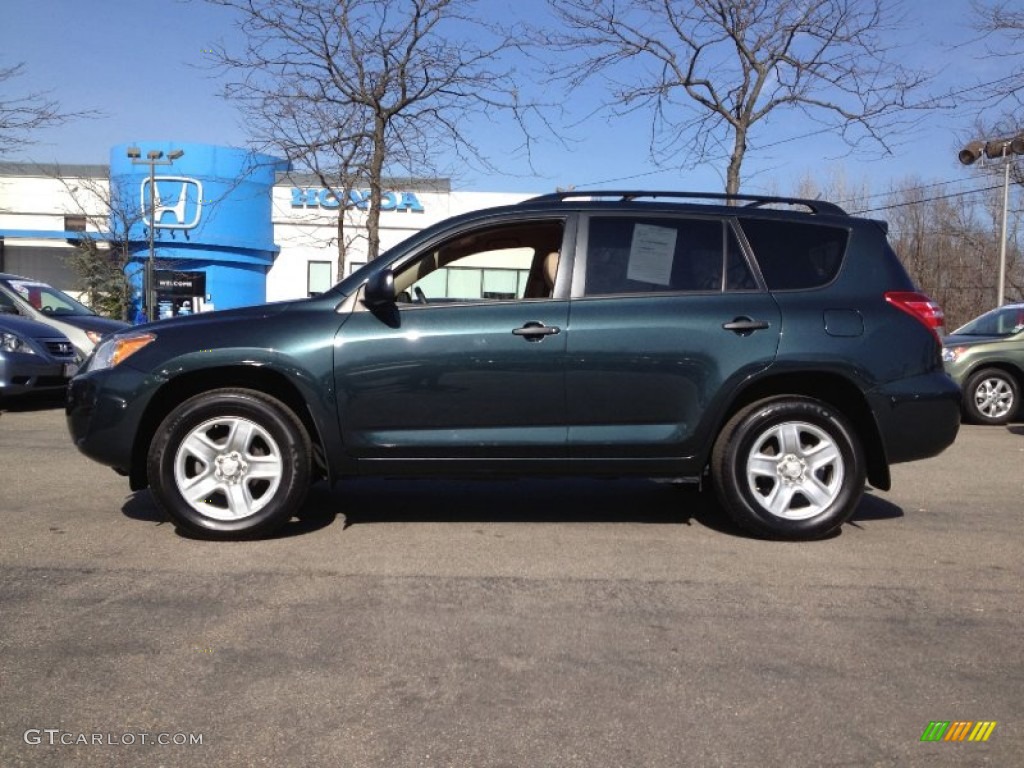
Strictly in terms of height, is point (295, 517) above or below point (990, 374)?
below

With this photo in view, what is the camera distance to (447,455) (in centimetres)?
474

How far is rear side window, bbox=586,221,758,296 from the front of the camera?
4.93 m

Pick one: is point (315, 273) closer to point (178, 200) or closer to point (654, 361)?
point (178, 200)

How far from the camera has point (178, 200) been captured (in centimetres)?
3603

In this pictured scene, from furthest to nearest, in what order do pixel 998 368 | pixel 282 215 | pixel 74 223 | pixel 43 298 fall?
pixel 74 223
pixel 282 215
pixel 43 298
pixel 998 368

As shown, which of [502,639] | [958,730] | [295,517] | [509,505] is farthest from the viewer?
[509,505]

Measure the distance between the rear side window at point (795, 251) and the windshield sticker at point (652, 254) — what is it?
1.47 feet

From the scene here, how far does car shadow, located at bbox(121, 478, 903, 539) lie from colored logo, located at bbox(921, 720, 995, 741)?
2.21 meters

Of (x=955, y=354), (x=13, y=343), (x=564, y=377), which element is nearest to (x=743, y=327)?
(x=564, y=377)

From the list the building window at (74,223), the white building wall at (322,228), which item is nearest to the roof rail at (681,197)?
the white building wall at (322,228)

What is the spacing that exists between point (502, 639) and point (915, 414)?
108 inches

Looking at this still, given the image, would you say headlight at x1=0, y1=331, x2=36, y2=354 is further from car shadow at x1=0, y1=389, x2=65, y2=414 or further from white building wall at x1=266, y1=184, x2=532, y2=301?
white building wall at x1=266, y1=184, x2=532, y2=301

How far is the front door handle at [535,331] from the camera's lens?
4723mm
